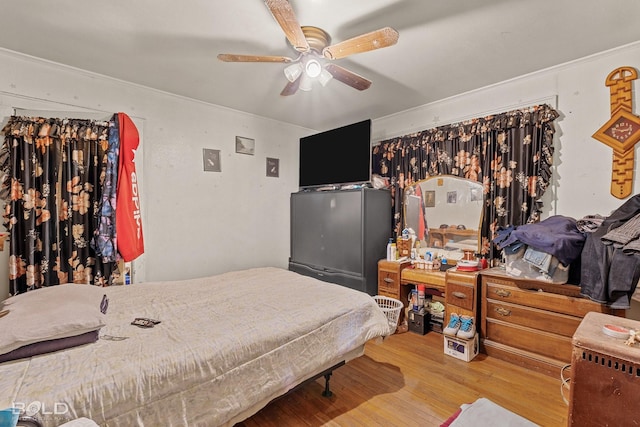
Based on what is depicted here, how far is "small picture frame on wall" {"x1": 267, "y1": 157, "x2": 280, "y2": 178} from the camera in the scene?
3.94 metres

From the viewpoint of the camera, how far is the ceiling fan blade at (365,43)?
62.6 inches

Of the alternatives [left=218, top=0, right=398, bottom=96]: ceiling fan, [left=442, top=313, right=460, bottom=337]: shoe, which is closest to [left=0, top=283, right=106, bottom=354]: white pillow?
[left=218, top=0, right=398, bottom=96]: ceiling fan

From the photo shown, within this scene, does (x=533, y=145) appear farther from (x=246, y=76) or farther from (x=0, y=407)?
(x=0, y=407)

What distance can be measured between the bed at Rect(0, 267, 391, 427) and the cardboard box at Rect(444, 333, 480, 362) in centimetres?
90

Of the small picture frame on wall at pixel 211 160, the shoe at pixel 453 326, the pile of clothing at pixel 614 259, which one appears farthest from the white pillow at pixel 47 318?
the pile of clothing at pixel 614 259

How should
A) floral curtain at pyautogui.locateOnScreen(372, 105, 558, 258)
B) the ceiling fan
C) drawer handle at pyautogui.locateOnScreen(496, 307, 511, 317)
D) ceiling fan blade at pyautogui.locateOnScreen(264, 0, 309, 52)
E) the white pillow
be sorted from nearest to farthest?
the white pillow < ceiling fan blade at pyautogui.locateOnScreen(264, 0, 309, 52) < the ceiling fan < drawer handle at pyautogui.locateOnScreen(496, 307, 511, 317) < floral curtain at pyautogui.locateOnScreen(372, 105, 558, 258)

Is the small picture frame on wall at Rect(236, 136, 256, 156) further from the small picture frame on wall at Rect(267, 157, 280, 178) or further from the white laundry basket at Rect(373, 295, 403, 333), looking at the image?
the white laundry basket at Rect(373, 295, 403, 333)

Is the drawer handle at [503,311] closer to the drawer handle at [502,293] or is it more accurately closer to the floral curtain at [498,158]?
the drawer handle at [502,293]

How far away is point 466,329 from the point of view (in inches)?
98.4

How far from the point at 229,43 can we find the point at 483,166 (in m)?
2.62

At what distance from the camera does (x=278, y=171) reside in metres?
4.05

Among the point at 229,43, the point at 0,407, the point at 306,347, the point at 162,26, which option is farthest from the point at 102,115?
the point at 306,347

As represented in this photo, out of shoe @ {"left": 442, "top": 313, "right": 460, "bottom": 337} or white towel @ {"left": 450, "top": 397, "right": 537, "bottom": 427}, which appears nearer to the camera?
white towel @ {"left": 450, "top": 397, "right": 537, "bottom": 427}

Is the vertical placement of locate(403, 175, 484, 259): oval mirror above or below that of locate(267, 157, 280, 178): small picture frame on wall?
below
